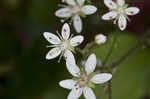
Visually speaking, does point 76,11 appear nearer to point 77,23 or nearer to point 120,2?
point 77,23

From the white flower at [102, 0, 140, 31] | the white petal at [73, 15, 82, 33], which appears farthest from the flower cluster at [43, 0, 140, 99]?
the white petal at [73, 15, 82, 33]

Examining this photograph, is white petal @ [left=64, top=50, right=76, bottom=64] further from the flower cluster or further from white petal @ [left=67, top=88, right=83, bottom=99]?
white petal @ [left=67, top=88, right=83, bottom=99]

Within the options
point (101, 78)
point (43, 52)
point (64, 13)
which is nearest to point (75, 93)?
point (101, 78)

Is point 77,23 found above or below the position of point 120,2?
below

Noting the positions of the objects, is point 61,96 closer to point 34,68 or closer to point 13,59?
point 34,68

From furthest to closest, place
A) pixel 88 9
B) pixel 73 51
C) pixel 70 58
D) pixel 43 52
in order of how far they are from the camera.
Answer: pixel 43 52 < pixel 88 9 < pixel 73 51 < pixel 70 58

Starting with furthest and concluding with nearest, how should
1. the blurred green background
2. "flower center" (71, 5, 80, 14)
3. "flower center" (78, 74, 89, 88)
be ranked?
1. the blurred green background
2. "flower center" (71, 5, 80, 14)
3. "flower center" (78, 74, 89, 88)
